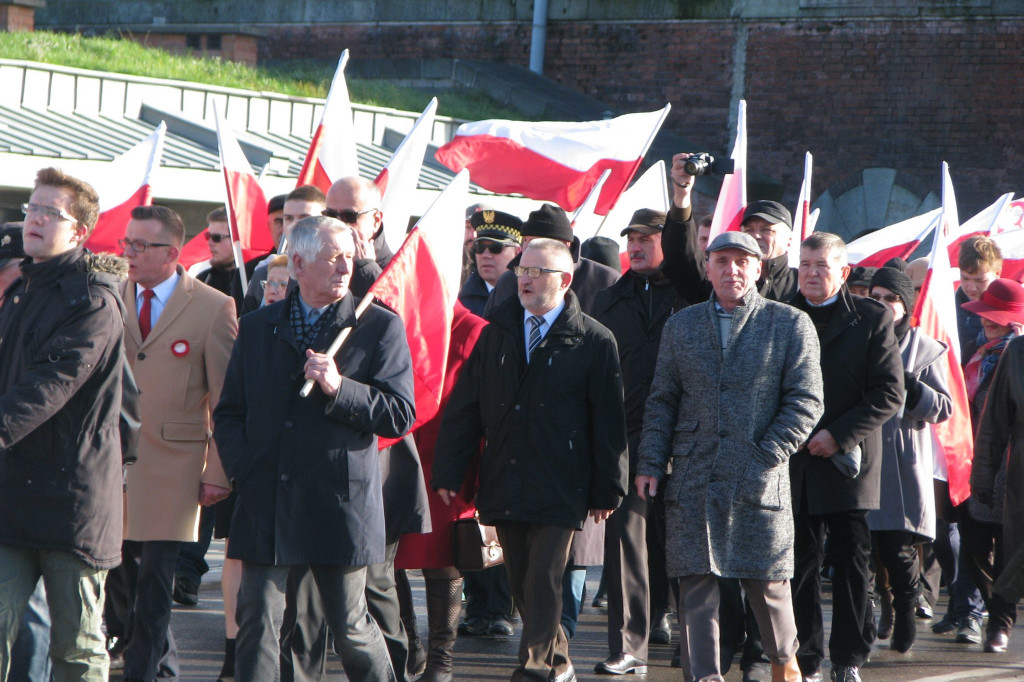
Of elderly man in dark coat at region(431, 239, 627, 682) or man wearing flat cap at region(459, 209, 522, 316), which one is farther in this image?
man wearing flat cap at region(459, 209, 522, 316)

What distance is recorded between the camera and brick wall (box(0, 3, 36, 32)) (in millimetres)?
18078

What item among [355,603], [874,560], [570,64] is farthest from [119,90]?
[355,603]

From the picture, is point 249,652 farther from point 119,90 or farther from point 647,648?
point 119,90

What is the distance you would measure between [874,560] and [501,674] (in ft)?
8.26

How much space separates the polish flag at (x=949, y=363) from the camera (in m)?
7.89

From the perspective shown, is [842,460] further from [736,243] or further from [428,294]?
[428,294]

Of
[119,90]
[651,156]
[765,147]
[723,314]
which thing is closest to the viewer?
[723,314]

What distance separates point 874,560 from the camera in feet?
26.0

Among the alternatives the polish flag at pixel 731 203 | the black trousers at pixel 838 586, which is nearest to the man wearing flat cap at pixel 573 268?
the polish flag at pixel 731 203

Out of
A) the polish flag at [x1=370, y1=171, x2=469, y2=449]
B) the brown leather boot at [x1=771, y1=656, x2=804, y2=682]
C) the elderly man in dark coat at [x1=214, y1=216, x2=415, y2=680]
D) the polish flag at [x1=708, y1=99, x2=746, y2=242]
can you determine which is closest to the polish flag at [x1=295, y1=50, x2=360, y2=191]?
the polish flag at [x1=370, y1=171, x2=469, y2=449]

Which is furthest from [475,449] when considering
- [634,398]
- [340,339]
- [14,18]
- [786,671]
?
[14,18]

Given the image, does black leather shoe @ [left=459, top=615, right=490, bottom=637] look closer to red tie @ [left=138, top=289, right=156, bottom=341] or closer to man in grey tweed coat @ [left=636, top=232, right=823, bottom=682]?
man in grey tweed coat @ [left=636, top=232, right=823, bottom=682]

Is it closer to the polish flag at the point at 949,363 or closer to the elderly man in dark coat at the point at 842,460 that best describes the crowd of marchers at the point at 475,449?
the elderly man in dark coat at the point at 842,460

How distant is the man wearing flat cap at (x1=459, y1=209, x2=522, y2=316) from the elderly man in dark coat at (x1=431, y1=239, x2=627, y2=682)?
1.57 meters
